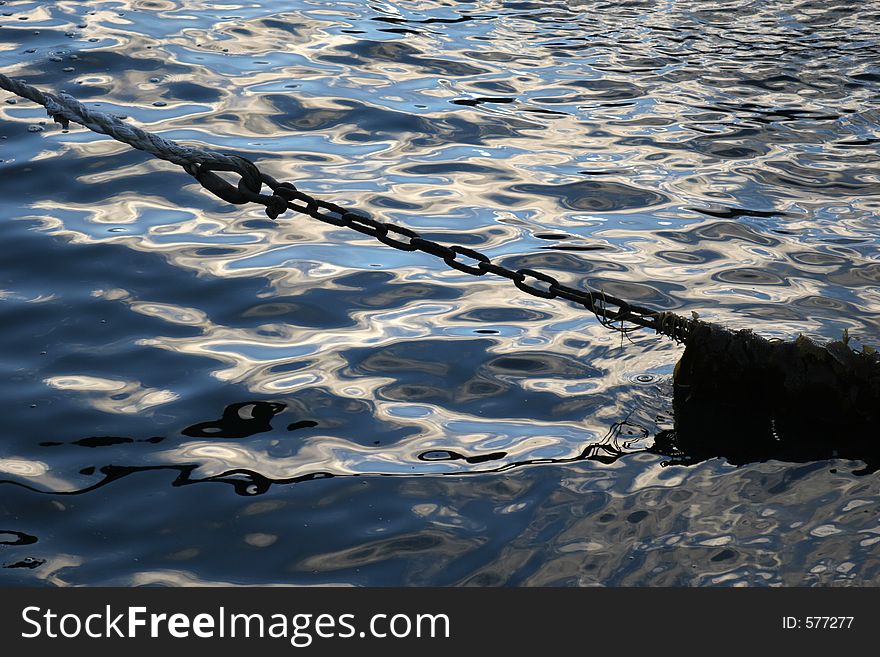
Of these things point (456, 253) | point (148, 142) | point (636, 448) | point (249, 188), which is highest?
point (148, 142)

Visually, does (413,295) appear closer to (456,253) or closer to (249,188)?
(456,253)

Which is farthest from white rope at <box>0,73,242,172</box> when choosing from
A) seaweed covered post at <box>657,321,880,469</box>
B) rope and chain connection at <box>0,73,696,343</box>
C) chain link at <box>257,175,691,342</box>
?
seaweed covered post at <box>657,321,880,469</box>

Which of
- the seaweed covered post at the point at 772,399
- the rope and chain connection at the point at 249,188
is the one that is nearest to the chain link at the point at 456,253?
the rope and chain connection at the point at 249,188

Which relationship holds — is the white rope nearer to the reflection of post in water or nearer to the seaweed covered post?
the reflection of post in water

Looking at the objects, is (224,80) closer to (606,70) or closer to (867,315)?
(606,70)

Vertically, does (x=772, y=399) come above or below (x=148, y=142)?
below

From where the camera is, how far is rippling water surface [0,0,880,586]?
3.83 m

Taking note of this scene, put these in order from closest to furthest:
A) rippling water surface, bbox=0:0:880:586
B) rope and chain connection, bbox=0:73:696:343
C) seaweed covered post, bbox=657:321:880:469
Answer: rippling water surface, bbox=0:0:880:586, rope and chain connection, bbox=0:73:696:343, seaweed covered post, bbox=657:321:880:469

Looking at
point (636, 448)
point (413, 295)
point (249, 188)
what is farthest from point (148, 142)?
point (636, 448)

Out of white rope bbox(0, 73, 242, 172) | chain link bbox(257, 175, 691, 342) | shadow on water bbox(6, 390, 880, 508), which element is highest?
white rope bbox(0, 73, 242, 172)

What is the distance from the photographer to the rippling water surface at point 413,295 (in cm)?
383

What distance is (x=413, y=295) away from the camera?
5629 millimetres

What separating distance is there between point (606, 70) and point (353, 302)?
4.55 meters
